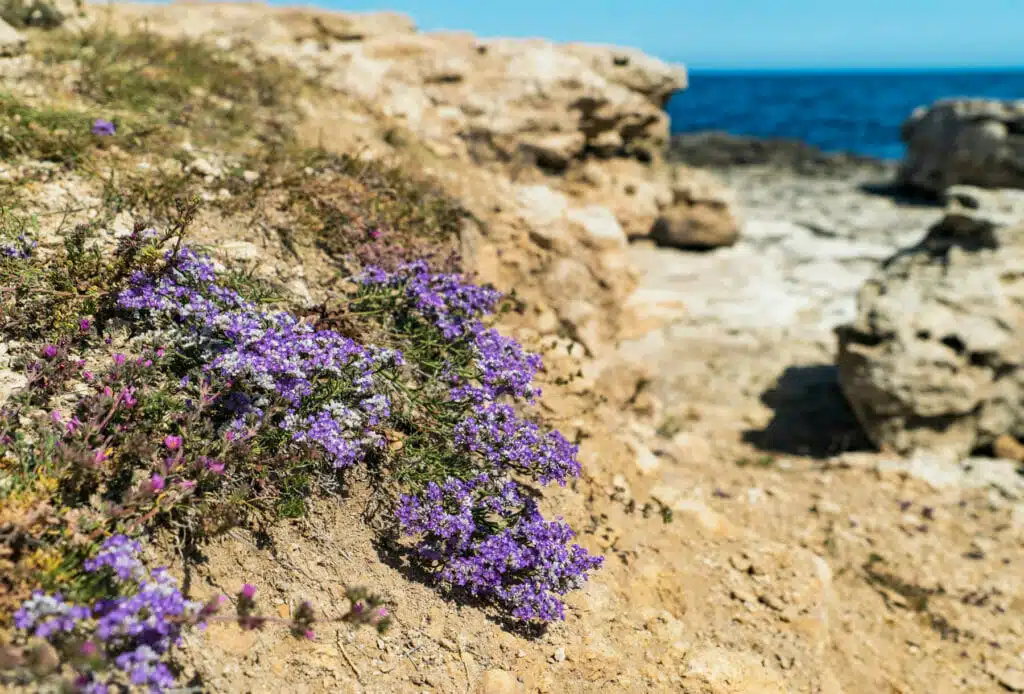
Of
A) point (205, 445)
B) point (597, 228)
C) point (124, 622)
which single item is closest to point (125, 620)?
point (124, 622)

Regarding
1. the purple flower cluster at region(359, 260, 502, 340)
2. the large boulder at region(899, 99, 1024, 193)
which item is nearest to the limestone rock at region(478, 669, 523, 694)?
the purple flower cluster at region(359, 260, 502, 340)

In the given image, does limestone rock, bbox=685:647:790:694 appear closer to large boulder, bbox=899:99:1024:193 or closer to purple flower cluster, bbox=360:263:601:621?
purple flower cluster, bbox=360:263:601:621

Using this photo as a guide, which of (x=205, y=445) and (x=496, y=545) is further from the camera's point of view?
(x=496, y=545)

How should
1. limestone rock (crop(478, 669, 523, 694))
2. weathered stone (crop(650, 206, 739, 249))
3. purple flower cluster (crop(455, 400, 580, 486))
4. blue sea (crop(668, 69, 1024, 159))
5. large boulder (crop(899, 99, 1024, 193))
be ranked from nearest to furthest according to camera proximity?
limestone rock (crop(478, 669, 523, 694))
purple flower cluster (crop(455, 400, 580, 486))
weathered stone (crop(650, 206, 739, 249))
large boulder (crop(899, 99, 1024, 193))
blue sea (crop(668, 69, 1024, 159))

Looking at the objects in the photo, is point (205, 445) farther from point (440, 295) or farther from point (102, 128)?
point (102, 128)

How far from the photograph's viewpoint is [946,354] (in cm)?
848

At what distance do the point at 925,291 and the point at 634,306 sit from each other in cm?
414

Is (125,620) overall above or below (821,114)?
below

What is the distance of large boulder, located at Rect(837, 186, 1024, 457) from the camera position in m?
8.46

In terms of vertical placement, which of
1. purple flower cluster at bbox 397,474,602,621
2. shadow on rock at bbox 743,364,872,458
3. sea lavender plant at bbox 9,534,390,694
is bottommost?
shadow on rock at bbox 743,364,872,458

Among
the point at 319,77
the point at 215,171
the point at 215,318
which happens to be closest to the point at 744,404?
the point at 319,77

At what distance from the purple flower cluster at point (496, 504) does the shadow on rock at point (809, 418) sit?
5.88 m

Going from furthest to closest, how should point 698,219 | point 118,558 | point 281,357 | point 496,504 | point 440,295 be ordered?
point 698,219, point 440,295, point 496,504, point 281,357, point 118,558

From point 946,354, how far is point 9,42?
9.25 metres
